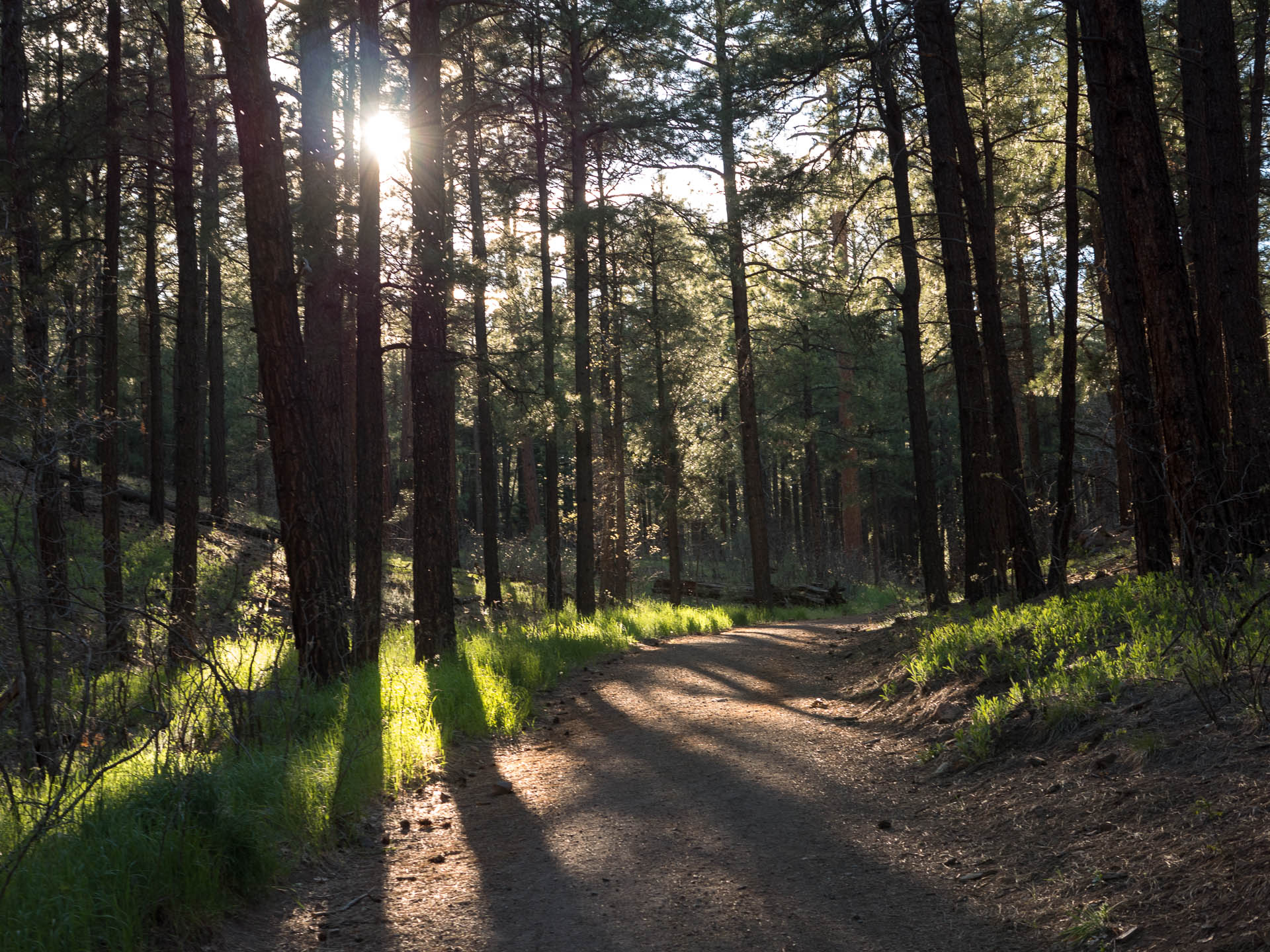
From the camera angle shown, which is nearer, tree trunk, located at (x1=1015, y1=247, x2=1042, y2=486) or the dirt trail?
the dirt trail

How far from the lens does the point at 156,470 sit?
1880 centimetres

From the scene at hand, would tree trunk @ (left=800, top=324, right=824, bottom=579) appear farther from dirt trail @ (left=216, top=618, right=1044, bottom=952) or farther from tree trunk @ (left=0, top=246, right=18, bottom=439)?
tree trunk @ (left=0, top=246, right=18, bottom=439)

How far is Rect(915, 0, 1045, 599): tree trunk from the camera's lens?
31.9 ft

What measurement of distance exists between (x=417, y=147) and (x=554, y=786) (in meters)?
7.90

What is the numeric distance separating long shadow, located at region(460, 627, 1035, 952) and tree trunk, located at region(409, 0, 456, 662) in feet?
13.3

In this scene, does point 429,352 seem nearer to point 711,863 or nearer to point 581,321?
point 581,321

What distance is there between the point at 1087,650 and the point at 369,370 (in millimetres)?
7939

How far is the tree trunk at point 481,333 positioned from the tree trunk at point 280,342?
9.72 ft

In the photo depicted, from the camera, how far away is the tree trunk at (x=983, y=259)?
971cm

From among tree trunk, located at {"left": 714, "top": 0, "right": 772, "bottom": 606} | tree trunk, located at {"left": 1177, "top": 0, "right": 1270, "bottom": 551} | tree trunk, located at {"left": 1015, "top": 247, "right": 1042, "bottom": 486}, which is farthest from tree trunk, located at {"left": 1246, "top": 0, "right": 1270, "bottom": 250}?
tree trunk, located at {"left": 714, "top": 0, "right": 772, "bottom": 606}

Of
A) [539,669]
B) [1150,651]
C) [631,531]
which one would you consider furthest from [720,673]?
[631,531]

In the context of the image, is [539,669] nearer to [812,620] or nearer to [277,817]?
[277,817]

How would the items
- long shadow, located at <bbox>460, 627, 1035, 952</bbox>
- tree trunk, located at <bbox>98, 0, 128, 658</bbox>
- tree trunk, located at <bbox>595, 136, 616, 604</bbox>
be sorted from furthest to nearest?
1. tree trunk, located at <bbox>595, 136, 616, 604</bbox>
2. tree trunk, located at <bbox>98, 0, 128, 658</bbox>
3. long shadow, located at <bbox>460, 627, 1035, 952</bbox>

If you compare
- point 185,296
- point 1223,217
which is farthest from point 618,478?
point 1223,217
